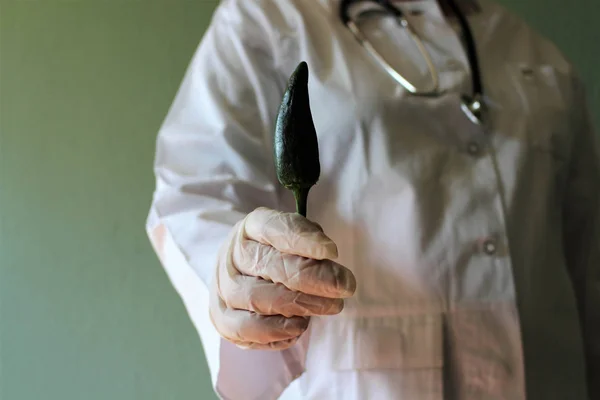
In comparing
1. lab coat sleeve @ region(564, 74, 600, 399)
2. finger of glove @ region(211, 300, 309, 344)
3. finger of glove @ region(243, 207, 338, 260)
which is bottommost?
lab coat sleeve @ region(564, 74, 600, 399)

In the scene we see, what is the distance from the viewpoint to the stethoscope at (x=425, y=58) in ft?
1.79

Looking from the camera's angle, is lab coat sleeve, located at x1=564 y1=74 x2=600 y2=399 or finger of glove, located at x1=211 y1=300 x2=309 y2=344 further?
lab coat sleeve, located at x1=564 y1=74 x2=600 y2=399

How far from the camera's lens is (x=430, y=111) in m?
0.54

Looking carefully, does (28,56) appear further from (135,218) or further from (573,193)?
(573,193)

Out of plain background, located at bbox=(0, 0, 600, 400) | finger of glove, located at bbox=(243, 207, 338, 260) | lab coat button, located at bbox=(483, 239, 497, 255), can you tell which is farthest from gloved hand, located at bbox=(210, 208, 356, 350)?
plain background, located at bbox=(0, 0, 600, 400)

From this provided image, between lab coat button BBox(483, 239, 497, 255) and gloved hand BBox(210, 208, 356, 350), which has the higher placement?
gloved hand BBox(210, 208, 356, 350)

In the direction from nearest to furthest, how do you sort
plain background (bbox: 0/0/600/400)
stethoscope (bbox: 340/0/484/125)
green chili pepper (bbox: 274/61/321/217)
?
green chili pepper (bbox: 274/61/321/217)
stethoscope (bbox: 340/0/484/125)
plain background (bbox: 0/0/600/400)

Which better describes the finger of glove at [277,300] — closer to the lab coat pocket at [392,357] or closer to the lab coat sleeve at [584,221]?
the lab coat pocket at [392,357]

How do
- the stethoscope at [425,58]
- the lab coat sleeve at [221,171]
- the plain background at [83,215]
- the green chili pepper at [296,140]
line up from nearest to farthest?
the green chili pepper at [296,140]
the lab coat sleeve at [221,171]
the stethoscope at [425,58]
the plain background at [83,215]

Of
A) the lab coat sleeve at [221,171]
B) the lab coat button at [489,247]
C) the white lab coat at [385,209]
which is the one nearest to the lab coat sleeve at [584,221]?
the white lab coat at [385,209]

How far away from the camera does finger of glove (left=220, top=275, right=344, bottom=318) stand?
36cm

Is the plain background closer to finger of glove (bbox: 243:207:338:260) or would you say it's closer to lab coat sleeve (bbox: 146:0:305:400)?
lab coat sleeve (bbox: 146:0:305:400)

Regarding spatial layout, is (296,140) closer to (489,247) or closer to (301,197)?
(301,197)

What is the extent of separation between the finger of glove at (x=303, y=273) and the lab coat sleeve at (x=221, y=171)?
84 millimetres
